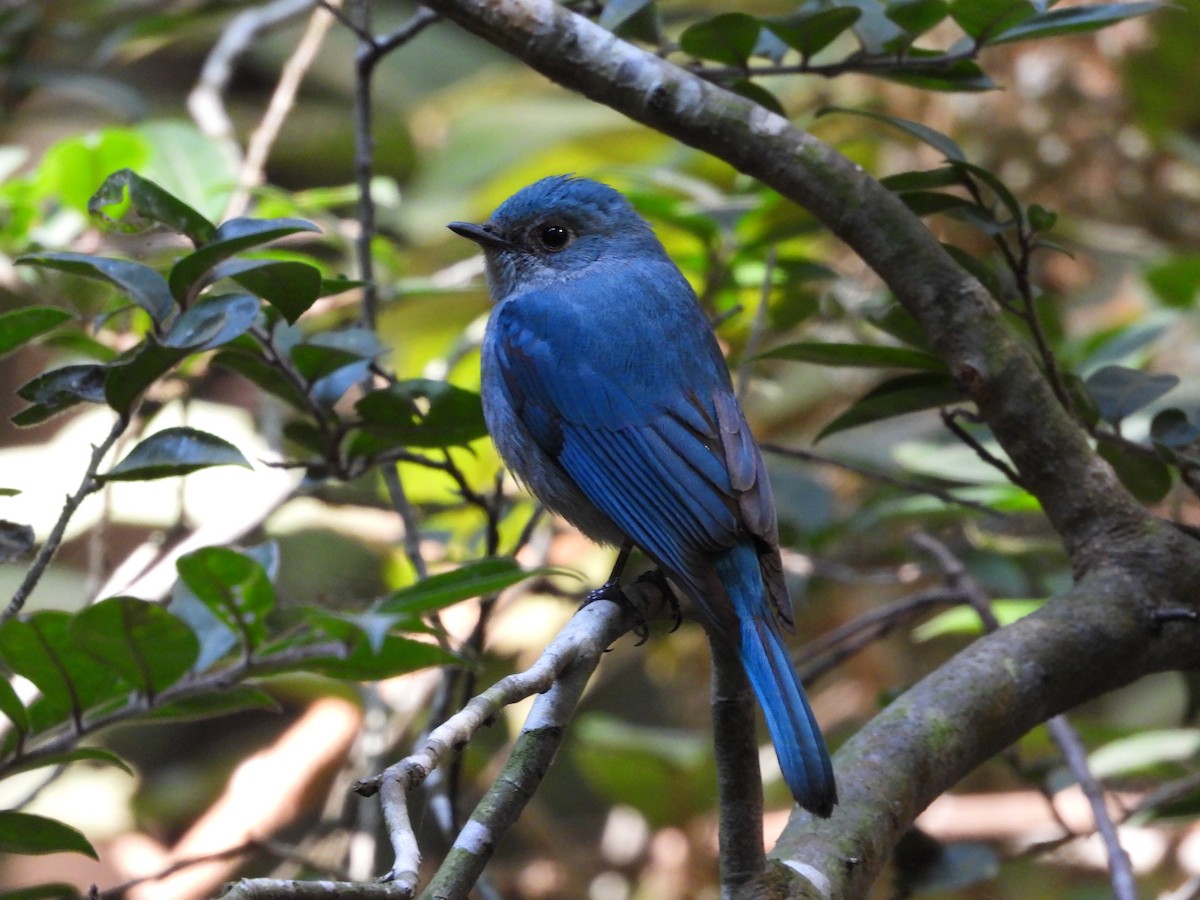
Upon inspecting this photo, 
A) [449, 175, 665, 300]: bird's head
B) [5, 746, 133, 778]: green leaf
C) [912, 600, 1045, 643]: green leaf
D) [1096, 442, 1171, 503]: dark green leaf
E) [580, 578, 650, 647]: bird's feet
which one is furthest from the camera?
[449, 175, 665, 300]: bird's head

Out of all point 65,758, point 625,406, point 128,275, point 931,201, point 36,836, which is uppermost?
point 931,201

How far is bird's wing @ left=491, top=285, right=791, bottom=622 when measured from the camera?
2.59m

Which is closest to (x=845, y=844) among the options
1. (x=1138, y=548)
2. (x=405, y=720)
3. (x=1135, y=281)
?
(x=1138, y=548)

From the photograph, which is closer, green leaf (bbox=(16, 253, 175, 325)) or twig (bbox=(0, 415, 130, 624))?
twig (bbox=(0, 415, 130, 624))

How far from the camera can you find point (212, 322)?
2023 mm

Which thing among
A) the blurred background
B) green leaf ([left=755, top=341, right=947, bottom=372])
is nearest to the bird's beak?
the blurred background

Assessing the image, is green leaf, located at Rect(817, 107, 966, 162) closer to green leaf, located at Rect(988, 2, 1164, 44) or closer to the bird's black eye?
green leaf, located at Rect(988, 2, 1164, 44)

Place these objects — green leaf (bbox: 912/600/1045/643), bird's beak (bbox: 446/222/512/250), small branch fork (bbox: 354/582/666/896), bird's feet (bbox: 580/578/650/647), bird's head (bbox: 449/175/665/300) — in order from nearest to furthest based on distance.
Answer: small branch fork (bbox: 354/582/666/896) → bird's feet (bbox: 580/578/650/647) → green leaf (bbox: 912/600/1045/643) → bird's beak (bbox: 446/222/512/250) → bird's head (bbox: 449/175/665/300)

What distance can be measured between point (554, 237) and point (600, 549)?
1.55 meters

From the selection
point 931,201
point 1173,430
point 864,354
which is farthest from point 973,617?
point 931,201

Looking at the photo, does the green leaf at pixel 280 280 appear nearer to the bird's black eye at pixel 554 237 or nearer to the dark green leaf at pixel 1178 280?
the bird's black eye at pixel 554 237

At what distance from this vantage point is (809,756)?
6.07 feet

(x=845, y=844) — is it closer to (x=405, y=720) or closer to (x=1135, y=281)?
(x=405, y=720)

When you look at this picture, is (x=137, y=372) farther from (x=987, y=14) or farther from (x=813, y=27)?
(x=987, y=14)
